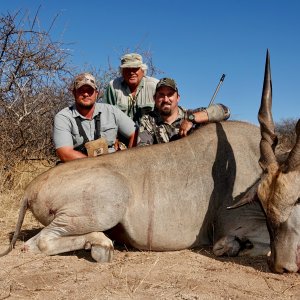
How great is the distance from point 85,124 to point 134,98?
4.06 feet

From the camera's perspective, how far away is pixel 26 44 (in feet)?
24.8

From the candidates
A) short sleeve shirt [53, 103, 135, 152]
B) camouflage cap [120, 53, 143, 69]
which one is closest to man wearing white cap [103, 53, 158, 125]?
camouflage cap [120, 53, 143, 69]

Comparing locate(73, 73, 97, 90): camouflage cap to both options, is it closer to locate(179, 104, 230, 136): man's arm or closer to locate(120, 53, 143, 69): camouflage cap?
locate(120, 53, 143, 69): camouflage cap

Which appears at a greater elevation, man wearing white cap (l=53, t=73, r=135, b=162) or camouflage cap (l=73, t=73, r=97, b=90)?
camouflage cap (l=73, t=73, r=97, b=90)

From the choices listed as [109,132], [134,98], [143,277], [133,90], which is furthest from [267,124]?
[133,90]

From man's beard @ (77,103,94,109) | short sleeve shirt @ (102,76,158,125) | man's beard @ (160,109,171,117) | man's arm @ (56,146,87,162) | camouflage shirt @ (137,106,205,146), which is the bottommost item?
man's arm @ (56,146,87,162)

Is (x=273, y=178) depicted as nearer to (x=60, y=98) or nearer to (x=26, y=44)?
(x=26, y=44)

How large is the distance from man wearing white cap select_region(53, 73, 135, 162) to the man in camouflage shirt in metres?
0.25

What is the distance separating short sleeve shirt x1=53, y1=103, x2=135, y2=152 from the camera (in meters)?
5.42

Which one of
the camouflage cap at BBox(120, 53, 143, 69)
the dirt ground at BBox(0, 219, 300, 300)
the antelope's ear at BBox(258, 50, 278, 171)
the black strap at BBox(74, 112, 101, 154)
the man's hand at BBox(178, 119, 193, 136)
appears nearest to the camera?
the dirt ground at BBox(0, 219, 300, 300)

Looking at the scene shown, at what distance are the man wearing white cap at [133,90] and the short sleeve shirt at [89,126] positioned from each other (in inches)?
28.0

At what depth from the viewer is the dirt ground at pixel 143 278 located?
302cm

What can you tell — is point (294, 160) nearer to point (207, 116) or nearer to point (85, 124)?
point (207, 116)

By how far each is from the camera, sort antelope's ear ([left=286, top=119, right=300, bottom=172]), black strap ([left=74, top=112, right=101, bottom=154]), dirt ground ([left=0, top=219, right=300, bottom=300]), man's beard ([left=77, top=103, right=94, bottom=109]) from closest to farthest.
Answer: dirt ground ([left=0, top=219, right=300, bottom=300]), antelope's ear ([left=286, top=119, right=300, bottom=172]), black strap ([left=74, top=112, right=101, bottom=154]), man's beard ([left=77, top=103, right=94, bottom=109])
